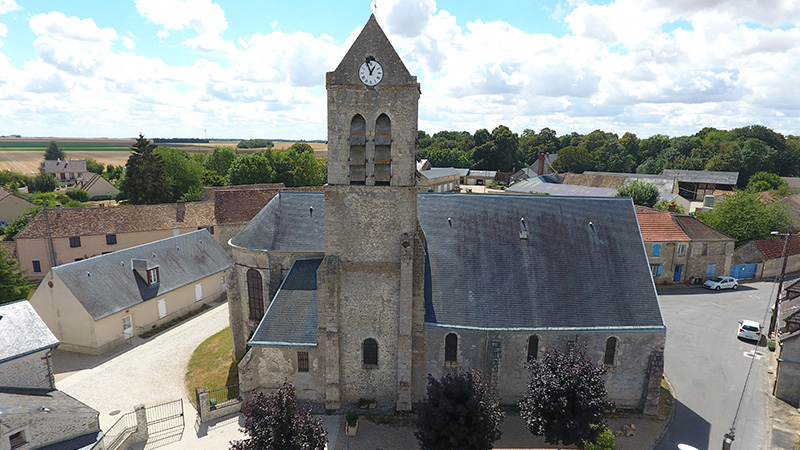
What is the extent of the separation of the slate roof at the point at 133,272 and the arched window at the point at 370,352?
21.0m

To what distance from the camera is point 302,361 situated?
23641 mm

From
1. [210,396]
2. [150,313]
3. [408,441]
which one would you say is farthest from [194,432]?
[150,313]

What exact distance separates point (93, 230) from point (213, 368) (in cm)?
3161

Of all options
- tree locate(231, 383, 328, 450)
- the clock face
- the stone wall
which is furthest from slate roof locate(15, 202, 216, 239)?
tree locate(231, 383, 328, 450)

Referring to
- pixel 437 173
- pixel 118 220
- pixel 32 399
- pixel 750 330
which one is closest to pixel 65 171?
pixel 118 220

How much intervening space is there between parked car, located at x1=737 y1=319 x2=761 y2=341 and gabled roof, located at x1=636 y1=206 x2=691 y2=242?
41.1ft

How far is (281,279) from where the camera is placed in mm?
27219

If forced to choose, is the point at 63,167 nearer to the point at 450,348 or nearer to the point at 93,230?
the point at 93,230

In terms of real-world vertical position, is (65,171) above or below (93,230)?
above

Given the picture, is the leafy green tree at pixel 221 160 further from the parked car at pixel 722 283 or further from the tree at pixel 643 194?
the parked car at pixel 722 283

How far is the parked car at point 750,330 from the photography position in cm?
3288

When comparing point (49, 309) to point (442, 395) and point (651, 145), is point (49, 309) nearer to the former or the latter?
point (442, 395)

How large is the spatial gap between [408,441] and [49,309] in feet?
94.6

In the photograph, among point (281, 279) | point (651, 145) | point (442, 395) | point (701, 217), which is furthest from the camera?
point (651, 145)
